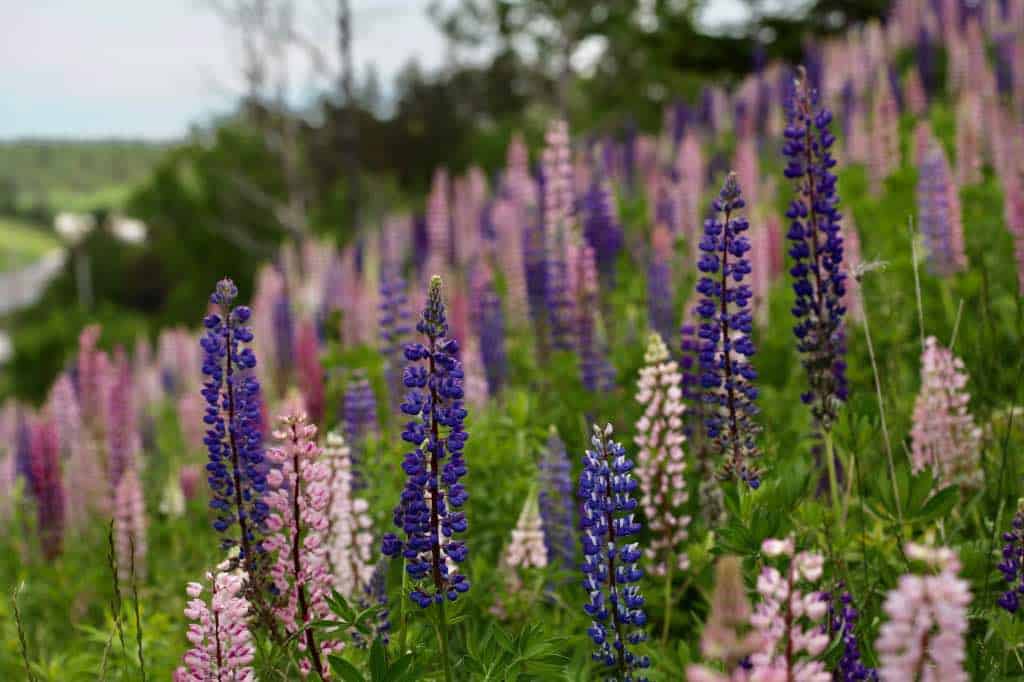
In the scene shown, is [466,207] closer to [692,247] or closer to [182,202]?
[692,247]

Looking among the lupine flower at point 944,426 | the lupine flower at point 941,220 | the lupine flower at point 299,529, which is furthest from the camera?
the lupine flower at point 941,220

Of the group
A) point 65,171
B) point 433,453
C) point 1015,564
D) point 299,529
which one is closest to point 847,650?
point 1015,564

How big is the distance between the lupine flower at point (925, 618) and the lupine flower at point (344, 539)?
195 cm

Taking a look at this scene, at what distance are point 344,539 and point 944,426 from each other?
1945 millimetres

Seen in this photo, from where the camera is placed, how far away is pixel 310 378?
5.84 metres

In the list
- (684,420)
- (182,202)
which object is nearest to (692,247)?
(684,420)

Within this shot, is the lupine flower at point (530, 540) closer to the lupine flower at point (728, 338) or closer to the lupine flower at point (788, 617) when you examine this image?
the lupine flower at point (728, 338)

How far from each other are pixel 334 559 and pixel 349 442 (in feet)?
3.01

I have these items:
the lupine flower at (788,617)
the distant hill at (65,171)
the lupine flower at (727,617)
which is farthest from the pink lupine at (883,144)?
the distant hill at (65,171)

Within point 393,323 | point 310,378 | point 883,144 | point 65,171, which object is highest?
point 65,171

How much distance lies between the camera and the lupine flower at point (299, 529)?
224 centimetres

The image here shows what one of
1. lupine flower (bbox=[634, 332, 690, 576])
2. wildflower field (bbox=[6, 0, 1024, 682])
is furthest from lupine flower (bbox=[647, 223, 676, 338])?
lupine flower (bbox=[634, 332, 690, 576])

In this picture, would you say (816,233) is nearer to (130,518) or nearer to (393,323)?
(393,323)

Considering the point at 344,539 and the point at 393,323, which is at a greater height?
the point at 393,323
